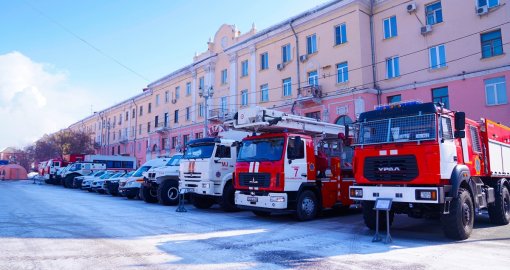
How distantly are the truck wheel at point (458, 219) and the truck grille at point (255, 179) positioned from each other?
469 cm

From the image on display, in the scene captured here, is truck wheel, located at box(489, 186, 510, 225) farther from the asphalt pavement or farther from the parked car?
the parked car

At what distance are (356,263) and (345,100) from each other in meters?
19.7

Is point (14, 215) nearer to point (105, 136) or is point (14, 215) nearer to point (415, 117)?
point (415, 117)

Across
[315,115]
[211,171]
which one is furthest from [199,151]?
[315,115]

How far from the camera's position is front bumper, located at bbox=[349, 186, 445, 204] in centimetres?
752

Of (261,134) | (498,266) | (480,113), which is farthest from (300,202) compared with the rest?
(480,113)

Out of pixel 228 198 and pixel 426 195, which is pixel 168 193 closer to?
pixel 228 198

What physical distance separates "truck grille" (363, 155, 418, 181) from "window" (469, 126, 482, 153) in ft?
8.12

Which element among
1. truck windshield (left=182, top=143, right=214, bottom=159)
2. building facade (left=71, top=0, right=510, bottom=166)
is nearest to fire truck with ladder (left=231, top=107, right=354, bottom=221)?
truck windshield (left=182, top=143, right=214, bottom=159)

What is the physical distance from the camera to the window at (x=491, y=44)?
765 inches

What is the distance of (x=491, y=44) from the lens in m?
19.7

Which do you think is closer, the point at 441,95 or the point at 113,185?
the point at 441,95

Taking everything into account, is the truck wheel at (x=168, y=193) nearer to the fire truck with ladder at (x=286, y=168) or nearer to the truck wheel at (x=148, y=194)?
the truck wheel at (x=148, y=194)

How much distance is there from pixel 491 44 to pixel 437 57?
2.79m
